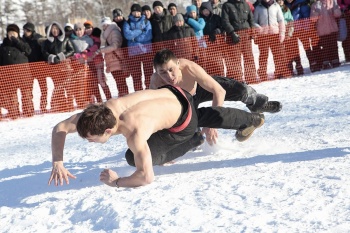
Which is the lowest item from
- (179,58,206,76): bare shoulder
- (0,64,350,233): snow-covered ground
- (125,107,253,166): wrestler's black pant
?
(0,64,350,233): snow-covered ground

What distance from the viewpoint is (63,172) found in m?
3.86

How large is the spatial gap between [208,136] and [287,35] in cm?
488

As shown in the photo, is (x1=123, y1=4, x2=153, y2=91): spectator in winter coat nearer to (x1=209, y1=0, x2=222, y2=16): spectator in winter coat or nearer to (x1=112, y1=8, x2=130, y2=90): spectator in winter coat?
(x1=112, y1=8, x2=130, y2=90): spectator in winter coat

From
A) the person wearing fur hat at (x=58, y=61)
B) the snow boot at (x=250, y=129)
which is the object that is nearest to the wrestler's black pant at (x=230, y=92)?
the snow boot at (x=250, y=129)

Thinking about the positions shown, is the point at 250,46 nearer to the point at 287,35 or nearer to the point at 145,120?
the point at 287,35

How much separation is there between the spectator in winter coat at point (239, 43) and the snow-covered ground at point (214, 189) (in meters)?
2.80

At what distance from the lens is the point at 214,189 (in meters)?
3.74

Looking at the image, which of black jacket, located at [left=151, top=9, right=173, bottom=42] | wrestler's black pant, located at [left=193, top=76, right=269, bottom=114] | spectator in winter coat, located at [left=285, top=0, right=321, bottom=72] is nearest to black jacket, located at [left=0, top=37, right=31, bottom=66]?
black jacket, located at [left=151, top=9, right=173, bottom=42]

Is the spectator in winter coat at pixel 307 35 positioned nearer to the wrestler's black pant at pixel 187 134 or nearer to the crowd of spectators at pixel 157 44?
the crowd of spectators at pixel 157 44

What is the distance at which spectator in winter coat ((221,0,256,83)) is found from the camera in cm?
874

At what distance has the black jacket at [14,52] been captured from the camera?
8.53 m

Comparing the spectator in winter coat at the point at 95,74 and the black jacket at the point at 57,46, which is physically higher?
the black jacket at the point at 57,46

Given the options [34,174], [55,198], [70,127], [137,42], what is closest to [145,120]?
[70,127]

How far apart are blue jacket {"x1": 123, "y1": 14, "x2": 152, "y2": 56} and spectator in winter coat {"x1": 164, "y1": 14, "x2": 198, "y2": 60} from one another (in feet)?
1.00
